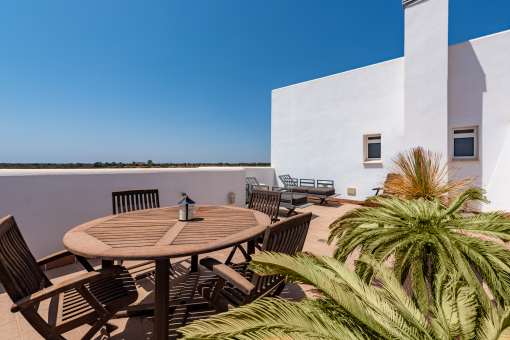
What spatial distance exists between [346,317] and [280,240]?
0.57 meters

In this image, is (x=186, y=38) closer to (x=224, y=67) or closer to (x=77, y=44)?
(x=224, y=67)

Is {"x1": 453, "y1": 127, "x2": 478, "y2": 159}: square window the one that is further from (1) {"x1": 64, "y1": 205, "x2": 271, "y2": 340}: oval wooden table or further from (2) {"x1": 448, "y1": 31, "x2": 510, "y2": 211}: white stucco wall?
(1) {"x1": 64, "y1": 205, "x2": 271, "y2": 340}: oval wooden table

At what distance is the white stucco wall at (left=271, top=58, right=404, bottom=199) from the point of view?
7.34m

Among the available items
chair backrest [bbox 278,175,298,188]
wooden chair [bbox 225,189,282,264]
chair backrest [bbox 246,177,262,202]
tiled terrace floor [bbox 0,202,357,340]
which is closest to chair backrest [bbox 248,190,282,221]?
wooden chair [bbox 225,189,282,264]

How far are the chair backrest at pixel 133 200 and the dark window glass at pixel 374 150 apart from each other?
7682 millimetres

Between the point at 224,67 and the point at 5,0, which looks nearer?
the point at 5,0

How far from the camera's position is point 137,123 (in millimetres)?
30031

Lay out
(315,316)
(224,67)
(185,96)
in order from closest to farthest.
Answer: (315,316)
(224,67)
(185,96)

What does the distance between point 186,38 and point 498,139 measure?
15732 millimetres

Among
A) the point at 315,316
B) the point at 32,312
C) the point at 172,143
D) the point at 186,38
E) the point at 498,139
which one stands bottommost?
the point at 32,312

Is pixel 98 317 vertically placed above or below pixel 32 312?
below

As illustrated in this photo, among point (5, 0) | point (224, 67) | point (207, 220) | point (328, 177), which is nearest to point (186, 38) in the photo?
point (224, 67)

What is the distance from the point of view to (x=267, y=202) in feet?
10.3

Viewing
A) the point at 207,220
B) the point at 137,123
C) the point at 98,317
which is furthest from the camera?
the point at 137,123
